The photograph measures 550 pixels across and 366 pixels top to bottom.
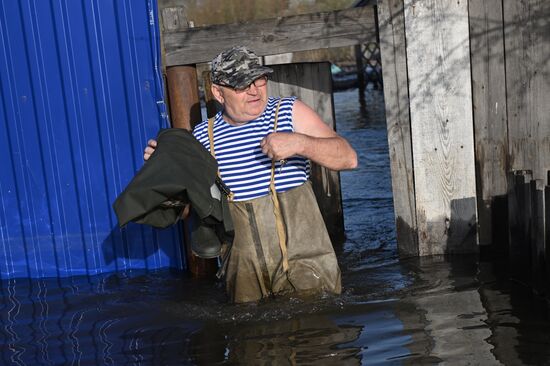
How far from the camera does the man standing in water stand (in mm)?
4961

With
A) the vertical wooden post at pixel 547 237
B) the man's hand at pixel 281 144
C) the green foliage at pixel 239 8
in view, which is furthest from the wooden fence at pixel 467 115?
the green foliage at pixel 239 8

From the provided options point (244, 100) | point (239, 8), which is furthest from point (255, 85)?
point (239, 8)

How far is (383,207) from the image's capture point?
9609mm

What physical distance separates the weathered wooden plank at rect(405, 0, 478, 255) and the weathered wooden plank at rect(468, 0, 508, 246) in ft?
0.22

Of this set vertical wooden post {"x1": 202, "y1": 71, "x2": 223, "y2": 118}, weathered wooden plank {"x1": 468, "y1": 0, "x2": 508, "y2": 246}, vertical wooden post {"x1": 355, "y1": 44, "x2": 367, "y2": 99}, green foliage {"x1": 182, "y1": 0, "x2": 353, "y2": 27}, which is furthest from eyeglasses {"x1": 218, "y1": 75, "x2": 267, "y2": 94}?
green foliage {"x1": 182, "y1": 0, "x2": 353, "y2": 27}

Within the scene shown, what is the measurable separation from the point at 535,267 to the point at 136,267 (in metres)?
3.36

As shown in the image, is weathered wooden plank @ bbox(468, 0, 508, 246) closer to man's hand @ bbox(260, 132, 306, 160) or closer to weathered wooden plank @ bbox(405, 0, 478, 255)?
weathered wooden plank @ bbox(405, 0, 478, 255)

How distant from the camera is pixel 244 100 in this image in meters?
4.99

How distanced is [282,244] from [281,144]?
879 mm

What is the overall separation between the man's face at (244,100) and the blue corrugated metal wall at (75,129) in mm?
1982

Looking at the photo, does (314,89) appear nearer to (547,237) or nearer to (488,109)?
(488,109)

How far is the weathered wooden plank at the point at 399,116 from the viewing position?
6625mm

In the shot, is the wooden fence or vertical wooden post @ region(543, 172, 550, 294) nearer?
vertical wooden post @ region(543, 172, 550, 294)

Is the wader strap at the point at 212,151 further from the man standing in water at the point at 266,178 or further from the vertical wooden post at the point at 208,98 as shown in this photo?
the vertical wooden post at the point at 208,98
